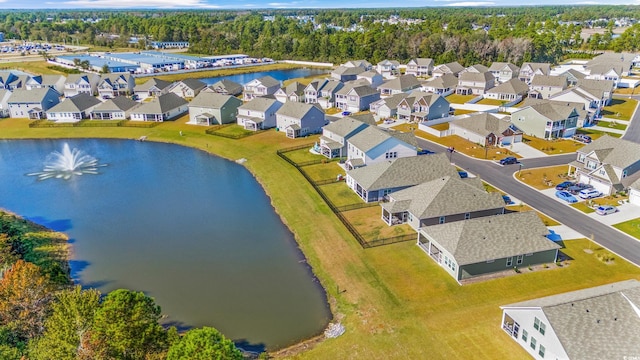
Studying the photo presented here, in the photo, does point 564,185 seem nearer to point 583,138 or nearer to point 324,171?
point 583,138

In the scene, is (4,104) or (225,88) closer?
(4,104)

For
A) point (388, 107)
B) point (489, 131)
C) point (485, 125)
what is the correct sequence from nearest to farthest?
point (489, 131)
point (485, 125)
point (388, 107)

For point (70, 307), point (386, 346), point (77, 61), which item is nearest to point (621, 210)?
point (386, 346)

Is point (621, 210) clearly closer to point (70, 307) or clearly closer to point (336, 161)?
point (336, 161)

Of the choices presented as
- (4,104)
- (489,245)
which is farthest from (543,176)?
(4,104)

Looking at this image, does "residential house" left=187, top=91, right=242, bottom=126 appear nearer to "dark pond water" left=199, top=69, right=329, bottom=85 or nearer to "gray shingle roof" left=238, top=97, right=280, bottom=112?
"gray shingle roof" left=238, top=97, right=280, bottom=112

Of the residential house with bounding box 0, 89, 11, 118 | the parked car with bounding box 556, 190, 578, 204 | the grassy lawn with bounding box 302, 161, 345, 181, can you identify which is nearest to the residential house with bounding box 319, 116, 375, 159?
the grassy lawn with bounding box 302, 161, 345, 181
